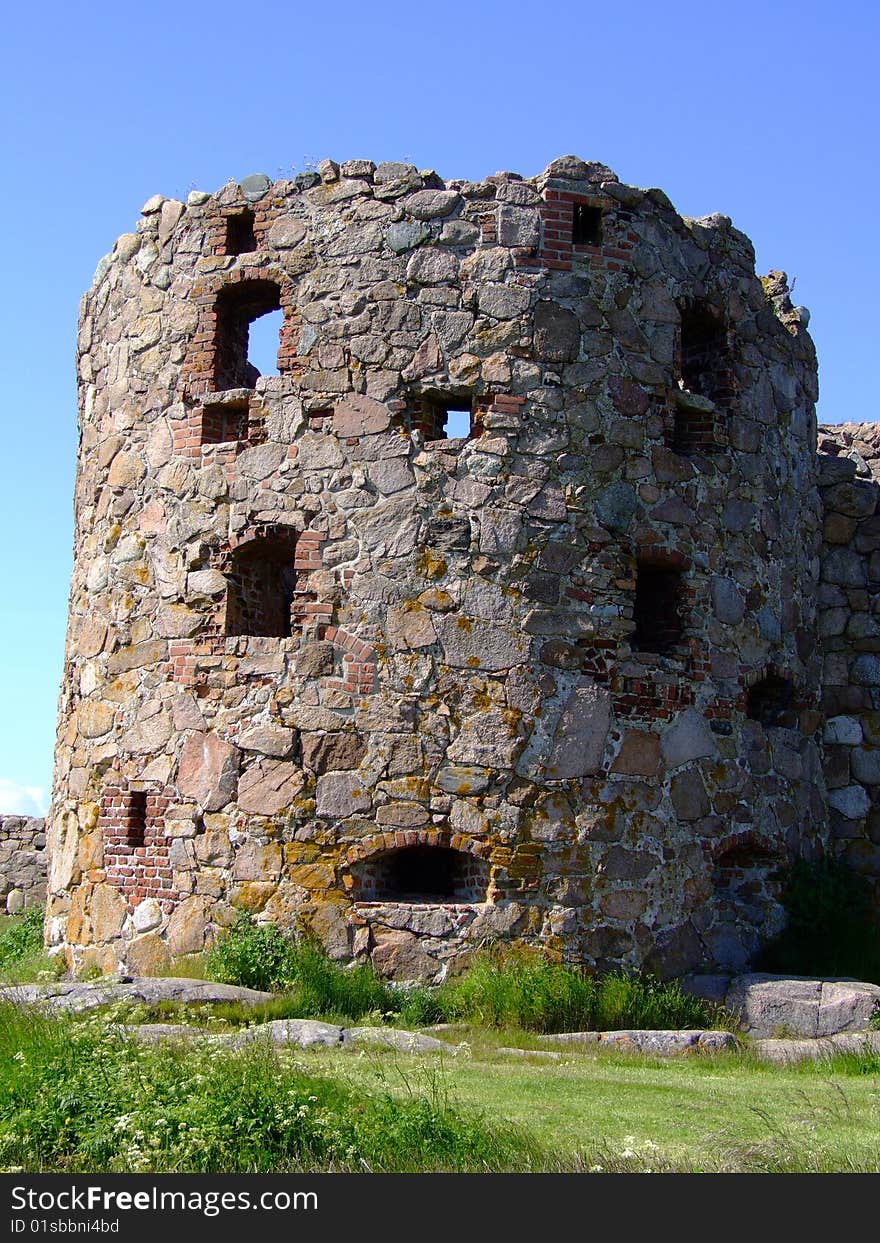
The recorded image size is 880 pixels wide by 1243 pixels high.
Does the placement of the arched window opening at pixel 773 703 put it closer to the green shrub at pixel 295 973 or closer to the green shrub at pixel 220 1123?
the green shrub at pixel 295 973

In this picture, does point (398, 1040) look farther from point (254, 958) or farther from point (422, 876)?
point (422, 876)

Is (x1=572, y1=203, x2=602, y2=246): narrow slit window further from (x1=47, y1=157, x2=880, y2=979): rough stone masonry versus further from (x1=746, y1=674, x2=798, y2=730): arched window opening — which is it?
(x1=746, y1=674, x2=798, y2=730): arched window opening

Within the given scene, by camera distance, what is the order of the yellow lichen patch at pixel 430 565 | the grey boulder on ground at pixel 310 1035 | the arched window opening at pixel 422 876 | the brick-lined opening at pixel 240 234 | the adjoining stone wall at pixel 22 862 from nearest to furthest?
1. the grey boulder on ground at pixel 310 1035
2. the arched window opening at pixel 422 876
3. the yellow lichen patch at pixel 430 565
4. the brick-lined opening at pixel 240 234
5. the adjoining stone wall at pixel 22 862

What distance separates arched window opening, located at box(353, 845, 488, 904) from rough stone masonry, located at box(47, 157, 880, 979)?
3 cm

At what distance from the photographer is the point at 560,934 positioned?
10.4 m

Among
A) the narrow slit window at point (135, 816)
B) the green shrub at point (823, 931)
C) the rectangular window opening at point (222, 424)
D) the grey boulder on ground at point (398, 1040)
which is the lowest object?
the grey boulder on ground at point (398, 1040)

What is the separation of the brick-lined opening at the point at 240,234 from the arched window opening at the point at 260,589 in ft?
8.42

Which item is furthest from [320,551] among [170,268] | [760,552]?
[760,552]

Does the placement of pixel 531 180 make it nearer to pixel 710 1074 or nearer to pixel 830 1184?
pixel 710 1074

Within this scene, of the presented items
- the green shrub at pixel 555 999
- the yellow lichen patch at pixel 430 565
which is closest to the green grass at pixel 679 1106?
the green shrub at pixel 555 999

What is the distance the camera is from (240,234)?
12.1 m

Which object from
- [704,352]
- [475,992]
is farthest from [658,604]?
[475,992]

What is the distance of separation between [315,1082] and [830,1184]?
2512mm

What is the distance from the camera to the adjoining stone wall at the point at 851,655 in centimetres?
1327
